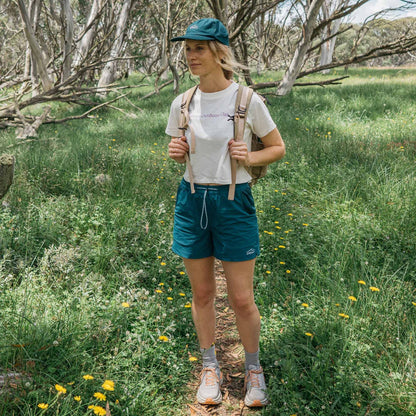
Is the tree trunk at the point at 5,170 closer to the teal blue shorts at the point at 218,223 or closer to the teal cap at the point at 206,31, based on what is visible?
the teal blue shorts at the point at 218,223

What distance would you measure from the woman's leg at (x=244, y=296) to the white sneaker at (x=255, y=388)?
0.54ft

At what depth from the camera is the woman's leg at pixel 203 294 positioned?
2.32 meters

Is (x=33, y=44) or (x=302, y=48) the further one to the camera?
(x=302, y=48)

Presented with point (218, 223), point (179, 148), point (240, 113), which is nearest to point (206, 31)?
point (240, 113)

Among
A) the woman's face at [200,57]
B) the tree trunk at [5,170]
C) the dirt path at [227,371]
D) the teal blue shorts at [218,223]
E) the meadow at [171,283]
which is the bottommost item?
the dirt path at [227,371]

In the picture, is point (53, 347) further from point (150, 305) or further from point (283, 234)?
point (283, 234)

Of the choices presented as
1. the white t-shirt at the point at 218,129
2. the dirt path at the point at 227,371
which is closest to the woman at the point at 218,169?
the white t-shirt at the point at 218,129

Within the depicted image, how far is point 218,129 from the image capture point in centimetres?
207

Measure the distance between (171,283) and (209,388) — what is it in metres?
1.11

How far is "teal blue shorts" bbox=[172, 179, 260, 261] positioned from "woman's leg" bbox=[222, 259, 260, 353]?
3.2 inches

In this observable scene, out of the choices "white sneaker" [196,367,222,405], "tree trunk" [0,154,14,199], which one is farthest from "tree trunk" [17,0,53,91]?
A: "white sneaker" [196,367,222,405]

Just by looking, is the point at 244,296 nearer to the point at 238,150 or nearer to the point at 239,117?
Result: the point at 238,150

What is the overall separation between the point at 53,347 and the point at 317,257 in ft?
7.04

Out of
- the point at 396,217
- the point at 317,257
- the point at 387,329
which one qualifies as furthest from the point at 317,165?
the point at 387,329
